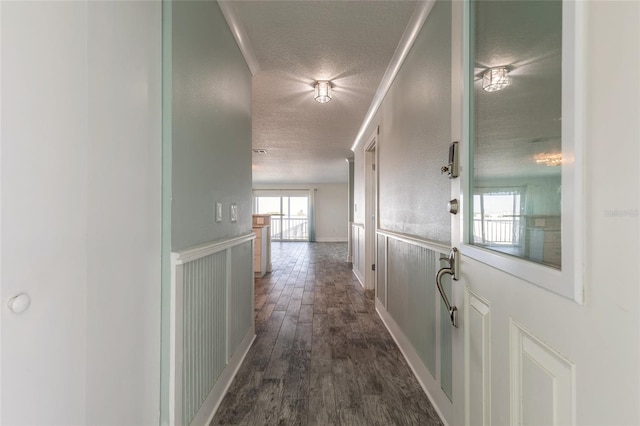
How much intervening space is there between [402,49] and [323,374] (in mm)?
2305

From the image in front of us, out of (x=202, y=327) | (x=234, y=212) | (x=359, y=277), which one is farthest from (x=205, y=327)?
(x=359, y=277)

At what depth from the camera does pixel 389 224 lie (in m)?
2.61

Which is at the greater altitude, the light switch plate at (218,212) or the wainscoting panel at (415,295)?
the light switch plate at (218,212)

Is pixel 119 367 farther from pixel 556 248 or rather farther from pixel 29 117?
pixel 556 248

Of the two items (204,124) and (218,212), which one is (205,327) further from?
(204,124)

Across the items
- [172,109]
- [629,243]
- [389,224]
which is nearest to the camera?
[629,243]

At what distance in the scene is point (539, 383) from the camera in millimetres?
622

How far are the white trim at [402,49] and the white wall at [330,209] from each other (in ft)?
24.9

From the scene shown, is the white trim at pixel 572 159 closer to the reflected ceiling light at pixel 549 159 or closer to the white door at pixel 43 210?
the reflected ceiling light at pixel 549 159

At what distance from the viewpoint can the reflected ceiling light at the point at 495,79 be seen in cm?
86

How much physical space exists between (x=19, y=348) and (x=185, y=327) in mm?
633

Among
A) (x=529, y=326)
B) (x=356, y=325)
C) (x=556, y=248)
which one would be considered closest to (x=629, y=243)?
(x=556, y=248)

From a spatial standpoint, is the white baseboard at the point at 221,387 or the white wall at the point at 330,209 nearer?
the white baseboard at the point at 221,387

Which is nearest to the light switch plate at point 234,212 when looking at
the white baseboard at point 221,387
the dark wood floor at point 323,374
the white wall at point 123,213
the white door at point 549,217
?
the white wall at point 123,213
